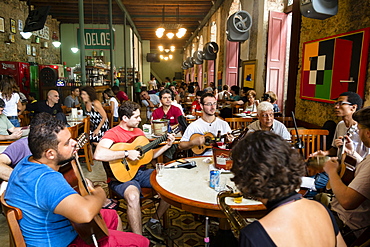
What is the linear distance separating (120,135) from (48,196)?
1.41 meters

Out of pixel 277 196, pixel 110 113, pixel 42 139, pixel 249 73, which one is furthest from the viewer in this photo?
pixel 249 73

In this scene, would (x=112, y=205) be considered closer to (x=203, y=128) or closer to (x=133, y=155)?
(x=133, y=155)

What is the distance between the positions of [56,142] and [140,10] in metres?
14.0

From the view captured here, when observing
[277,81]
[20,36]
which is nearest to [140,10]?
[20,36]

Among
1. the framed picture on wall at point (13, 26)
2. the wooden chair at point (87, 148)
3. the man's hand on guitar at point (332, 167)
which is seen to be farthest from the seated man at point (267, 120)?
the framed picture on wall at point (13, 26)

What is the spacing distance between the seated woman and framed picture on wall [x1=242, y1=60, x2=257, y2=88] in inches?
279

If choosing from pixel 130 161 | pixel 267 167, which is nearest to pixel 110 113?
pixel 130 161

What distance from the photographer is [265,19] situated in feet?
24.3

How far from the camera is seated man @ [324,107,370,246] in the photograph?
5.64 ft

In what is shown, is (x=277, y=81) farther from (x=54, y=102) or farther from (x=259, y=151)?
(x=259, y=151)

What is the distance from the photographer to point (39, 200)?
1.50 metres

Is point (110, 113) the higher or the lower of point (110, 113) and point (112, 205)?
the higher

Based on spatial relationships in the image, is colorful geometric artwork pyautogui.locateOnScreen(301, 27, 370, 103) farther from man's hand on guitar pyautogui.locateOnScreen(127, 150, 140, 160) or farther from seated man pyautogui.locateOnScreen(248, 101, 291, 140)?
man's hand on guitar pyautogui.locateOnScreen(127, 150, 140, 160)

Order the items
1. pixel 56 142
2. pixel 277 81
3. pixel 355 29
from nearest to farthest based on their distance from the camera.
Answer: pixel 56 142, pixel 355 29, pixel 277 81
